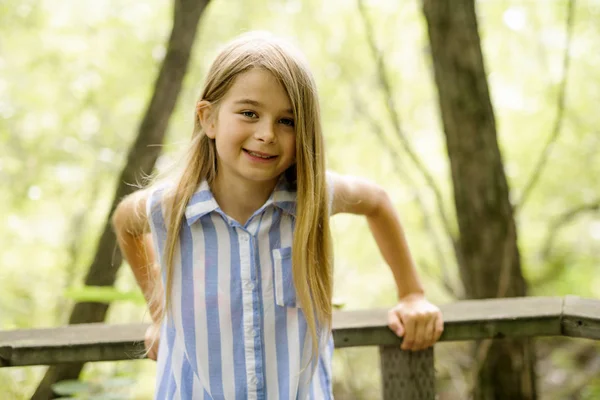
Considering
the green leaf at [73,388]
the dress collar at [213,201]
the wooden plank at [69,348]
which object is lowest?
the green leaf at [73,388]

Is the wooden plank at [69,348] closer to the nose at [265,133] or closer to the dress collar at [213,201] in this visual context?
the dress collar at [213,201]

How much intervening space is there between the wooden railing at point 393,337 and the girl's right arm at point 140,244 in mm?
110

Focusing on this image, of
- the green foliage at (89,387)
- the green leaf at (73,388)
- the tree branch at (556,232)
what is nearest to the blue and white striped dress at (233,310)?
the green foliage at (89,387)

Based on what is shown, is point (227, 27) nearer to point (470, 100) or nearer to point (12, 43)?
point (12, 43)

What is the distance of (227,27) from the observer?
5688 millimetres

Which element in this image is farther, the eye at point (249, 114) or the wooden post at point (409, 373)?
the wooden post at point (409, 373)

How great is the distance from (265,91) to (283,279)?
44 cm

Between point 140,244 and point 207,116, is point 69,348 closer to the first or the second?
A: point 140,244

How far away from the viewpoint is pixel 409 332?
1.61 meters

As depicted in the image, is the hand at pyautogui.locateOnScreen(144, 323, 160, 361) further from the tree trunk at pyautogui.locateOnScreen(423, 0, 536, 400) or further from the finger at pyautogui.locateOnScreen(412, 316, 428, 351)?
the tree trunk at pyautogui.locateOnScreen(423, 0, 536, 400)

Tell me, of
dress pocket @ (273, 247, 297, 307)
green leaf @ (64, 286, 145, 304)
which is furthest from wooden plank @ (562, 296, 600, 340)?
green leaf @ (64, 286, 145, 304)

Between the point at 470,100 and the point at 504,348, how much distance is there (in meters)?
1.01

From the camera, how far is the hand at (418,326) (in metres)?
1.60

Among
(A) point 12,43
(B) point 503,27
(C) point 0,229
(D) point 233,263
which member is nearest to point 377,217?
(D) point 233,263
